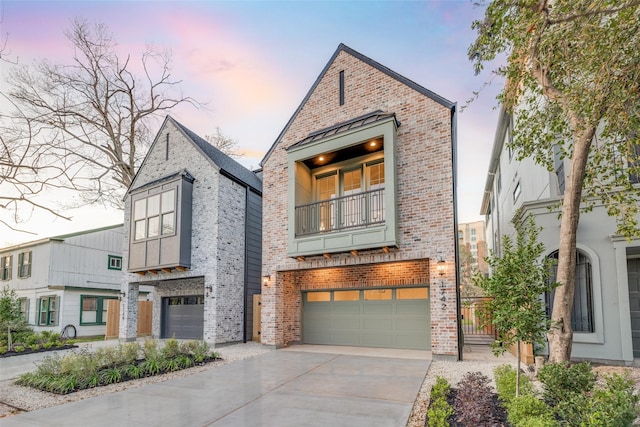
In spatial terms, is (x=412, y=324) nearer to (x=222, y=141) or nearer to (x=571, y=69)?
(x=571, y=69)

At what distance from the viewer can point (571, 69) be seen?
6.25 metres

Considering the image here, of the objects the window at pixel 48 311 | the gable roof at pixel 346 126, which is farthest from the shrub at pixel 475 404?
the window at pixel 48 311

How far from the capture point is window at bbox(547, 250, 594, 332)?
8.36m

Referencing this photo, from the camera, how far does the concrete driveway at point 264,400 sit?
16.5 ft

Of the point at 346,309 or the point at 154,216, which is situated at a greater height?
the point at 154,216

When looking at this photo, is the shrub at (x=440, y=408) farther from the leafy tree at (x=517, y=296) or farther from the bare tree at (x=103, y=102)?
the bare tree at (x=103, y=102)

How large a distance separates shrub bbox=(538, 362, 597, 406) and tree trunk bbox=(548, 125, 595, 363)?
1402mm

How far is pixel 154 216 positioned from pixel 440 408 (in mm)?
12312

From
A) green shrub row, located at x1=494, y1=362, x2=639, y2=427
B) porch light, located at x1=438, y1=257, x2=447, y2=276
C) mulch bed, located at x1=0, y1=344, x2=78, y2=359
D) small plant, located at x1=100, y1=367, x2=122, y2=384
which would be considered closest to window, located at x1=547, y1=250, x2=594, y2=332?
porch light, located at x1=438, y1=257, x2=447, y2=276

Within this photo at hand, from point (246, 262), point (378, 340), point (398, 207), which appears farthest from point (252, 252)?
point (398, 207)

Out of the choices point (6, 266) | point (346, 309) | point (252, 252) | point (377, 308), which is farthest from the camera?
point (6, 266)

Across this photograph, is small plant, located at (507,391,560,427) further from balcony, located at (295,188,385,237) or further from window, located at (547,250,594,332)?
balcony, located at (295,188,385,237)

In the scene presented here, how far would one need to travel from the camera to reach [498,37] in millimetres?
6480

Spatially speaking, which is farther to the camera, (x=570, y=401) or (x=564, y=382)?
(x=564, y=382)
